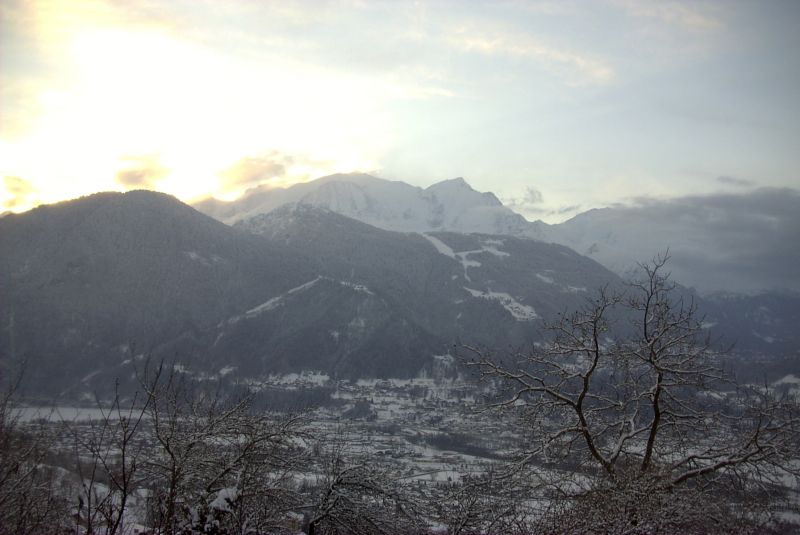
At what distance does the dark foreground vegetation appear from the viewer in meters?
12.0

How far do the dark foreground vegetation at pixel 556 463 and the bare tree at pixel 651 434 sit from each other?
0.18 ft

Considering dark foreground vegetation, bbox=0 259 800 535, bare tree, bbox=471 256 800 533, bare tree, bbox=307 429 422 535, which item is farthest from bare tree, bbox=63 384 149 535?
bare tree, bbox=471 256 800 533

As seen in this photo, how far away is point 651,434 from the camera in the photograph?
14.4 metres

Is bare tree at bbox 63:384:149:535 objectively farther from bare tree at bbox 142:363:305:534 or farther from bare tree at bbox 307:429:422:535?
bare tree at bbox 307:429:422:535

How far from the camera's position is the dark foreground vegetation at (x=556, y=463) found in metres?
12.0

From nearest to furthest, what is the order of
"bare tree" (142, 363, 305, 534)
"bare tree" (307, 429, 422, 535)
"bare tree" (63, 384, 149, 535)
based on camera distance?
"bare tree" (63, 384, 149, 535), "bare tree" (142, 363, 305, 534), "bare tree" (307, 429, 422, 535)

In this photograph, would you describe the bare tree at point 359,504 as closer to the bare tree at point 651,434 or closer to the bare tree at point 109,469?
the bare tree at point 651,434

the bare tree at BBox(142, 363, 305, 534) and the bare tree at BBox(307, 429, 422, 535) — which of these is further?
the bare tree at BBox(307, 429, 422, 535)

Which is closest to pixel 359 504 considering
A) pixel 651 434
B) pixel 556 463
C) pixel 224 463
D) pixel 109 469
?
pixel 224 463

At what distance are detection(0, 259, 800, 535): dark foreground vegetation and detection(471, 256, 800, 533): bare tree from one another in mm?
53

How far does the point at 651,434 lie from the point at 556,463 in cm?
272

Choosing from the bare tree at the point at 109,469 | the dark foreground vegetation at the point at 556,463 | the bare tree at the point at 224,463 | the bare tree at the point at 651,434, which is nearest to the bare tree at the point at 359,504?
the dark foreground vegetation at the point at 556,463

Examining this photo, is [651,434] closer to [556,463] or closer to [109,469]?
[556,463]

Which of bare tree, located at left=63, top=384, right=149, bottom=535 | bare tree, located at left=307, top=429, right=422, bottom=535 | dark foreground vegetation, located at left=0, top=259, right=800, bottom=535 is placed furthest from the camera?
bare tree, located at left=307, top=429, right=422, bottom=535
